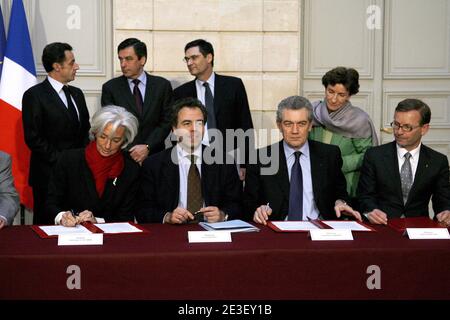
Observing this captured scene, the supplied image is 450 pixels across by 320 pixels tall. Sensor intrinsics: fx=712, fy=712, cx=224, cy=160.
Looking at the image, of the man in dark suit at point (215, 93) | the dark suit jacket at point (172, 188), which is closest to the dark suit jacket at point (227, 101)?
the man in dark suit at point (215, 93)

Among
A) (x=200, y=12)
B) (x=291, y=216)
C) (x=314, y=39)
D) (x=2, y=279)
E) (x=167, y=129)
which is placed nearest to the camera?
(x=2, y=279)

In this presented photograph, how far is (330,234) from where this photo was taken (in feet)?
9.93

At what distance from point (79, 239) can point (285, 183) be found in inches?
48.1

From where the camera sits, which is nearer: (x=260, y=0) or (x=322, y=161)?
(x=322, y=161)

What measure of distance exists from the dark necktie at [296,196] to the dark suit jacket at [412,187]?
33 cm

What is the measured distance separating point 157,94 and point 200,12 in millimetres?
1386

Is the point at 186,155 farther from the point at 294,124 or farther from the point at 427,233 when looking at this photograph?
the point at 427,233

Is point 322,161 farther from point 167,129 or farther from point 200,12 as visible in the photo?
point 200,12

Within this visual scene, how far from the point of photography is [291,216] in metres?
3.67

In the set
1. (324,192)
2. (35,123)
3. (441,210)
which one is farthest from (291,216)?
(35,123)

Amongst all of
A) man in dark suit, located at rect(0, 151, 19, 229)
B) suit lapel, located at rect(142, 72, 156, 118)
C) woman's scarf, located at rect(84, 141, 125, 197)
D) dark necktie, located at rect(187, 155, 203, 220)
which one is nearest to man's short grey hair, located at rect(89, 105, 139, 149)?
woman's scarf, located at rect(84, 141, 125, 197)

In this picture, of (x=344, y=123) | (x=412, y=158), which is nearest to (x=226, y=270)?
(x=412, y=158)

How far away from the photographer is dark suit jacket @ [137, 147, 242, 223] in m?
3.67

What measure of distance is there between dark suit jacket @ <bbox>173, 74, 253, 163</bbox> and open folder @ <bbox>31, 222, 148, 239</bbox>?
1904mm
